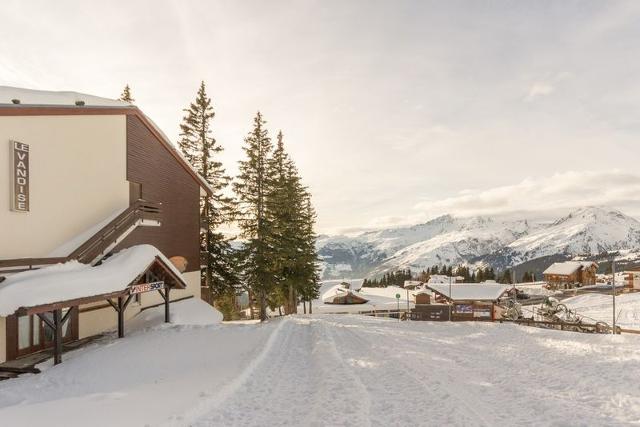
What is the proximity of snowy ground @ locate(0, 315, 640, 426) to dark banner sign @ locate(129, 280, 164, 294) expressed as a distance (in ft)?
7.29

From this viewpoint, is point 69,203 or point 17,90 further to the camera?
A: point 69,203

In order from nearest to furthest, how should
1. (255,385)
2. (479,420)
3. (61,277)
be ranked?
(479,420) < (255,385) < (61,277)

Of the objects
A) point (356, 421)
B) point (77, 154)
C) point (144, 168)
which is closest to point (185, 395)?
point (356, 421)

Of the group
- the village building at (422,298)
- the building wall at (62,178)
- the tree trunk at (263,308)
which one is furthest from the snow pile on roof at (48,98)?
the village building at (422,298)

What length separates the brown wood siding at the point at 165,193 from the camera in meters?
22.2

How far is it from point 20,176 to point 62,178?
235cm

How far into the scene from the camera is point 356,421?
318 inches

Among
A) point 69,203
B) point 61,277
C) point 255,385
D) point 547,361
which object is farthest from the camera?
point 69,203

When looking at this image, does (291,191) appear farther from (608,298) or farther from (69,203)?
(608,298)

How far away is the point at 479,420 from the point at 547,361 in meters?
6.49

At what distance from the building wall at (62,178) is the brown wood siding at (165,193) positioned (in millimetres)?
1311

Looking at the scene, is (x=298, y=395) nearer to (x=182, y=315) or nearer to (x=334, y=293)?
(x=182, y=315)

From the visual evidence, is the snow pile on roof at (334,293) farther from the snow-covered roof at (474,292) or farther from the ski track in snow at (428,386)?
the ski track in snow at (428,386)

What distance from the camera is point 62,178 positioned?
17.3m
